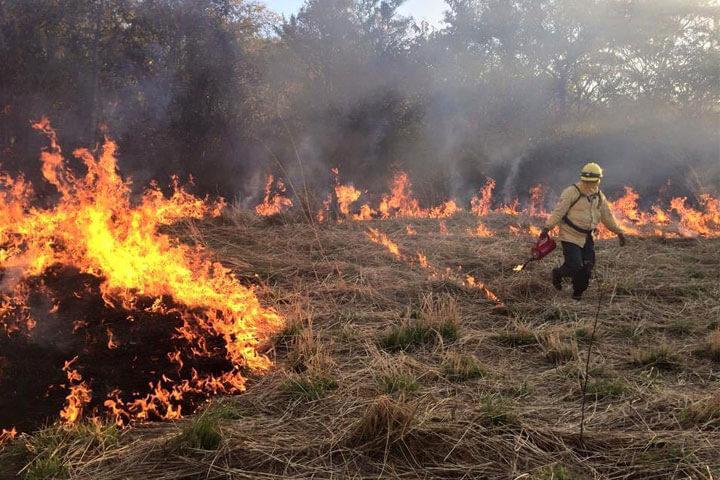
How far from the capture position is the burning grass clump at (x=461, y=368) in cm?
327

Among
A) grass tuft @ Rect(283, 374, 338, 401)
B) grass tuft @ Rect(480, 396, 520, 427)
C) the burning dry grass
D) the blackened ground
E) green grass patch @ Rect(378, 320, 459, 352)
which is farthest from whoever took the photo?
green grass patch @ Rect(378, 320, 459, 352)

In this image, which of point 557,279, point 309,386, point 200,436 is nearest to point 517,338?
point 557,279

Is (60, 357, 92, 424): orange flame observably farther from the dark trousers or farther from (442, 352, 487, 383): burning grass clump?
the dark trousers

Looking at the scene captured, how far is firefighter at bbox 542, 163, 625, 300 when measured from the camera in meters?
5.29

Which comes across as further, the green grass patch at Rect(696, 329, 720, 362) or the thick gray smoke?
the thick gray smoke

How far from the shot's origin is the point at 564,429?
2574 millimetres

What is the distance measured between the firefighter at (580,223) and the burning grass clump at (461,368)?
2351mm

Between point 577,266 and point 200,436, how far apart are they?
4.09m

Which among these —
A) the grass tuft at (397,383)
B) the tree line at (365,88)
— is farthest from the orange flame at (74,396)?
the tree line at (365,88)

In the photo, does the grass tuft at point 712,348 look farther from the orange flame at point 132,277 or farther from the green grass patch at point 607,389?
the orange flame at point 132,277

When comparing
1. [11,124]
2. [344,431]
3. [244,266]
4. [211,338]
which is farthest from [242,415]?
[11,124]

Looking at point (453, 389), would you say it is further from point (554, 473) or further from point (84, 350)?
point (84, 350)

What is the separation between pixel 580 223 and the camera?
5.35 m

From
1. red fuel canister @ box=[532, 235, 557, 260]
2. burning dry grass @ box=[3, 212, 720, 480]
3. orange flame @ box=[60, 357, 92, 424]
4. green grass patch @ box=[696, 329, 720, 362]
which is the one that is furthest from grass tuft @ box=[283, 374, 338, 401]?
red fuel canister @ box=[532, 235, 557, 260]
